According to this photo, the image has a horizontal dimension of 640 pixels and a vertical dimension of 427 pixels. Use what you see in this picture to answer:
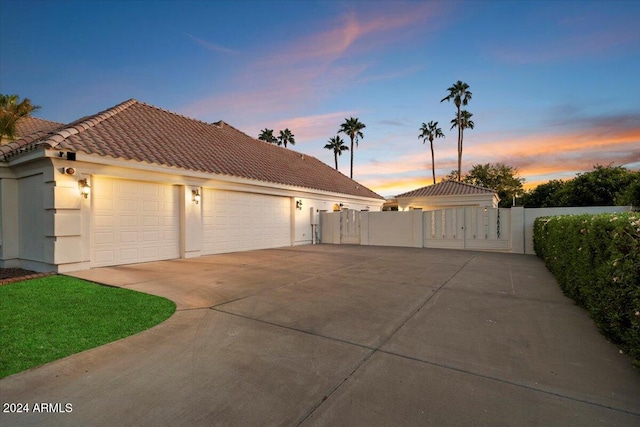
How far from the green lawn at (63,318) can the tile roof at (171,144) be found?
395 centimetres

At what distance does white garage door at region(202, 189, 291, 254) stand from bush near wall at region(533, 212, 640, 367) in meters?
10.7

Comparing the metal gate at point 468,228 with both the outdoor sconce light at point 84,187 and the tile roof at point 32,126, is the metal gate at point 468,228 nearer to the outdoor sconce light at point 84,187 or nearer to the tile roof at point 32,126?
the outdoor sconce light at point 84,187

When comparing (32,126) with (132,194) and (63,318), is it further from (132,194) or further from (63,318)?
(63,318)

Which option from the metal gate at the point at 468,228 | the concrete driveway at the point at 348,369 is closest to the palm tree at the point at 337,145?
the metal gate at the point at 468,228

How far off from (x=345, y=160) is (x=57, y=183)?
39.6 metres

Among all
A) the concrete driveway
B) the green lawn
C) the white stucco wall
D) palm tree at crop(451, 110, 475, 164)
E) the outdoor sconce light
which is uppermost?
palm tree at crop(451, 110, 475, 164)

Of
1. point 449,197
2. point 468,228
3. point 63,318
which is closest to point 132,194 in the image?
point 63,318

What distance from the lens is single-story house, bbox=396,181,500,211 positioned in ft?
68.0

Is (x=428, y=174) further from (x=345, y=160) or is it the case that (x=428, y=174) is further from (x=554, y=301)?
(x=554, y=301)

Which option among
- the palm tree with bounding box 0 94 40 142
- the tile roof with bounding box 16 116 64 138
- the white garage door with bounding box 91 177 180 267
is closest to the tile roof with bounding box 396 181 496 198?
the white garage door with bounding box 91 177 180 267

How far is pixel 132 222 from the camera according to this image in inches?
348

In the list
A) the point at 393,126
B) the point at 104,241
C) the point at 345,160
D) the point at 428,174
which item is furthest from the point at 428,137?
the point at 104,241

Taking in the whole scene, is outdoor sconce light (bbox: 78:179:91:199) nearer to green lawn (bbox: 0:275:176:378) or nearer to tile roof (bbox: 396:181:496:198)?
green lawn (bbox: 0:275:176:378)

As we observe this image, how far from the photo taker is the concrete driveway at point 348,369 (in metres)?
2.15
